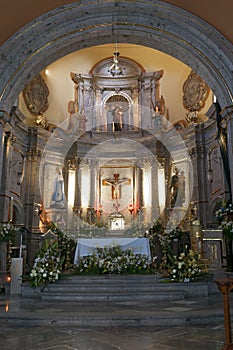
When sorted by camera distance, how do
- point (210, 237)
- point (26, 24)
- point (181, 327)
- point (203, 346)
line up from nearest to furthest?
point (203, 346) → point (181, 327) → point (26, 24) → point (210, 237)

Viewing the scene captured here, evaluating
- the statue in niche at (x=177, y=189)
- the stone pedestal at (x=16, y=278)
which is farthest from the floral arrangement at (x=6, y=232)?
the statue in niche at (x=177, y=189)

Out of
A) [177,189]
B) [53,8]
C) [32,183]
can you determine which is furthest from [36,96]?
[177,189]

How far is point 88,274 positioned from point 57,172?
784cm

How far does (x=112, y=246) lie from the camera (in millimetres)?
9211

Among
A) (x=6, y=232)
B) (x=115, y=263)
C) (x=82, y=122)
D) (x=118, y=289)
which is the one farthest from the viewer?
(x=82, y=122)

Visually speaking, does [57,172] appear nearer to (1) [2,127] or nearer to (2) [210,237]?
(1) [2,127]

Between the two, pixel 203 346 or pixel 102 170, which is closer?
pixel 203 346

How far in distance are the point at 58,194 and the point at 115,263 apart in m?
7.20

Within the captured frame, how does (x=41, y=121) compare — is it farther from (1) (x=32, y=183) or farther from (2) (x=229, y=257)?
(2) (x=229, y=257)

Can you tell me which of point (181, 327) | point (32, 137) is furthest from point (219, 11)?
point (32, 137)

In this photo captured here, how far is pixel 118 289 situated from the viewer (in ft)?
23.1

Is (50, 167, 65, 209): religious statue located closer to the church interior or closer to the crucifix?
the church interior

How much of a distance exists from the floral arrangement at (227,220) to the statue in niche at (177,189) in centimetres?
597

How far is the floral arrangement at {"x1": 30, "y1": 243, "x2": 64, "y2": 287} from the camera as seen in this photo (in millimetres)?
7020
